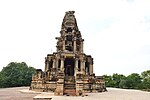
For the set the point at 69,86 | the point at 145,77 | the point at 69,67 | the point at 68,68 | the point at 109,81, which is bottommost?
the point at 69,86

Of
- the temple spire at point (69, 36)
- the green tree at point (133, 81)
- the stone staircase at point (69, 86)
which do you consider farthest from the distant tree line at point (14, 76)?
the stone staircase at point (69, 86)

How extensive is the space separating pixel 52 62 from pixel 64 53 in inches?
118

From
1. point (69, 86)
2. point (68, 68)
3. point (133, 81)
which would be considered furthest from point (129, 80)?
point (69, 86)

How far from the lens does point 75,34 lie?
93.7 feet

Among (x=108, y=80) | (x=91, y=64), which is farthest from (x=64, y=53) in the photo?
(x=108, y=80)

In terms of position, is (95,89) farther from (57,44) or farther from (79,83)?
(57,44)

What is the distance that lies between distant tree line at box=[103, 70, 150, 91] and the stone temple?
19.2m

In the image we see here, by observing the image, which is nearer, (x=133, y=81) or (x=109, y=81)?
(x=133, y=81)

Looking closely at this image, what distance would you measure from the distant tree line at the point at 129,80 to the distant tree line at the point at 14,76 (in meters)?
18.9

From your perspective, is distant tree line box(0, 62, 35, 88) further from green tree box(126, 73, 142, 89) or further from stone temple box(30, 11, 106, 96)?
green tree box(126, 73, 142, 89)

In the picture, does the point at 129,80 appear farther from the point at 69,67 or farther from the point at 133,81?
the point at 69,67

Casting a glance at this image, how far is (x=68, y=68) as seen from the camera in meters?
29.6

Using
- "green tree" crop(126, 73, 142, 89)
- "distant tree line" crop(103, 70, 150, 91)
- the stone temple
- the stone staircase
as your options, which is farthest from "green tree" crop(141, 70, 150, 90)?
the stone staircase

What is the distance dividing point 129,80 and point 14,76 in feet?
83.1
